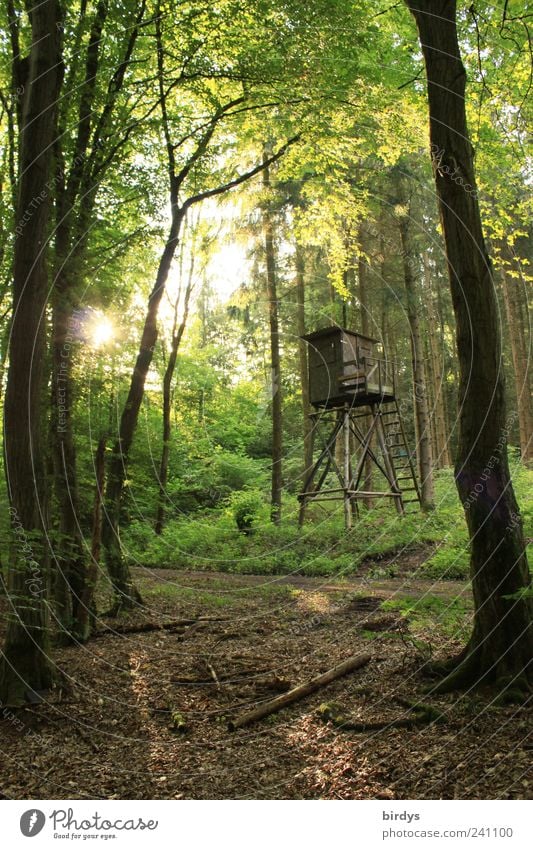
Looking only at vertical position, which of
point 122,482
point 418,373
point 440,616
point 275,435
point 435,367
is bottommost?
point 440,616

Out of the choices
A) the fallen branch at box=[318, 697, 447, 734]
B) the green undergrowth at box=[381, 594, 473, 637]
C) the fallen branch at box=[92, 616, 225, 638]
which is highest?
the green undergrowth at box=[381, 594, 473, 637]

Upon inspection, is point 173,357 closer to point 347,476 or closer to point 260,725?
point 347,476

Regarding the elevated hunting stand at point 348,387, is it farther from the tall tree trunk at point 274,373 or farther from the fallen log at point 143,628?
the fallen log at point 143,628

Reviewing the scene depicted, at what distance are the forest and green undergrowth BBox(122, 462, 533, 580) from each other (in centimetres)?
12

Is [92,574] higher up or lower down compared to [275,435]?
lower down

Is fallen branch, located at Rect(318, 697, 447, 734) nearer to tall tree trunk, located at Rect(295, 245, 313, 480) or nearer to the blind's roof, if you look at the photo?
the blind's roof

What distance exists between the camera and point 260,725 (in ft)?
16.9

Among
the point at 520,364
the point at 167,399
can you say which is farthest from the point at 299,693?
the point at 520,364

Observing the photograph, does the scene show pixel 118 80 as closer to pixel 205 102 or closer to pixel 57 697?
pixel 205 102

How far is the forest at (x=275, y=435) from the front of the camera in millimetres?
4602

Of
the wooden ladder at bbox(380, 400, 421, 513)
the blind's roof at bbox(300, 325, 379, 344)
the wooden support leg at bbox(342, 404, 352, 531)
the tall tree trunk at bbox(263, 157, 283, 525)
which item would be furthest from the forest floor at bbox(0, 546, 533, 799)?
the tall tree trunk at bbox(263, 157, 283, 525)

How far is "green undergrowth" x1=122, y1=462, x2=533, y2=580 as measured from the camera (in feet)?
44.0

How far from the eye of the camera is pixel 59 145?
8258 mm

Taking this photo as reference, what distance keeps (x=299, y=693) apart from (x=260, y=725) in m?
0.58
